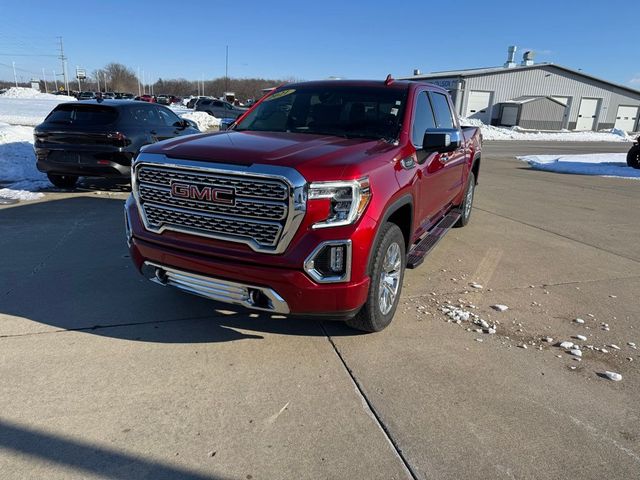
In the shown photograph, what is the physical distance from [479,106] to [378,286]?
49337mm

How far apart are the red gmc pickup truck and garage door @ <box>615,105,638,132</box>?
200 ft

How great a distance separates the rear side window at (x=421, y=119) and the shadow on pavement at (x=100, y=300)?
1.85 m

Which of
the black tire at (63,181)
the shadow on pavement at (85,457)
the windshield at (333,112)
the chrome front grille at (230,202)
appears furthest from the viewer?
the black tire at (63,181)

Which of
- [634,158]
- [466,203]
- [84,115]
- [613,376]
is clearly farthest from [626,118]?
[613,376]

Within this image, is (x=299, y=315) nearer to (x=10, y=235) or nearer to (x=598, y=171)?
(x=10, y=235)

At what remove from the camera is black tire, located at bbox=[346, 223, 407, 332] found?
318 centimetres

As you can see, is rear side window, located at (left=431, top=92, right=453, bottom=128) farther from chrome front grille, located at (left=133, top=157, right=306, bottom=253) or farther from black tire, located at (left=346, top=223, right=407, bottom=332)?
chrome front grille, located at (left=133, top=157, right=306, bottom=253)

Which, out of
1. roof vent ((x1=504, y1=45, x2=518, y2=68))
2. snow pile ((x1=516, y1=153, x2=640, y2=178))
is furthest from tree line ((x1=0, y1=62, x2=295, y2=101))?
snow pile ((x1=516, y1=153, x2=640, y2=178))

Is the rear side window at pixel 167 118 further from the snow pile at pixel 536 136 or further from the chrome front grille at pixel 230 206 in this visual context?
the snow pile at pixel 536 136

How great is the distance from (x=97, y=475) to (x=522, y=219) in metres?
7.43

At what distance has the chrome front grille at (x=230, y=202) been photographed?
2.83 metres

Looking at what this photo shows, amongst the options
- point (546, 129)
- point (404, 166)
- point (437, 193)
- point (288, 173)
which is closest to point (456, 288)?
point (437, 193)

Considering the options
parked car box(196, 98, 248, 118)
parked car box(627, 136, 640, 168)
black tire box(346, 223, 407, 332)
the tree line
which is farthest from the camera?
the tree line

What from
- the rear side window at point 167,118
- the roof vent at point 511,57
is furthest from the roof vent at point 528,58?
the rear side window at point 167,118
